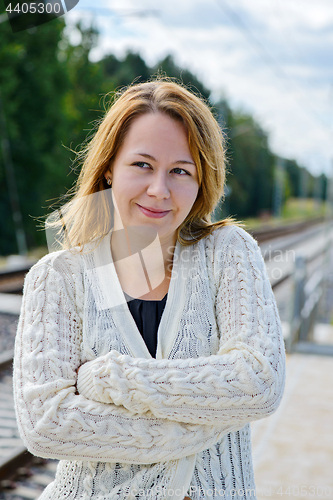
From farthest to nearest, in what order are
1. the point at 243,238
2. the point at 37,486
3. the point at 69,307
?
the point at 37,486
the point at 243,238
the point at 69,307

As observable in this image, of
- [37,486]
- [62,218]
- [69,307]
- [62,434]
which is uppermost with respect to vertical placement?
[62,218]

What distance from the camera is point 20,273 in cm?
847

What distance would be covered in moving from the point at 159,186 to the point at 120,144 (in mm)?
180

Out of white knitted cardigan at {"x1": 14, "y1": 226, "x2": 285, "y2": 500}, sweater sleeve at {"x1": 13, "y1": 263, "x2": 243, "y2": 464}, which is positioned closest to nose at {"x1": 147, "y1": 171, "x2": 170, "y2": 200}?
white knitted cardigan at {"x1": 14, "y1": 226, "x2": 285, "y2": 500}

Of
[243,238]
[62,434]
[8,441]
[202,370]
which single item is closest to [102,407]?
[62,434]

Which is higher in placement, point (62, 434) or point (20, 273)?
point (62, 434)

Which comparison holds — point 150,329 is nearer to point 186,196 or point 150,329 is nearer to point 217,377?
point 217,377

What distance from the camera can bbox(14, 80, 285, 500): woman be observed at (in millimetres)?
1237

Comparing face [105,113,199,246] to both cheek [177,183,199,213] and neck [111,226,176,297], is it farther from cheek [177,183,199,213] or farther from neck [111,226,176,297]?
neck [111,226,176,297]

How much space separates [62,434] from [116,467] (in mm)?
180

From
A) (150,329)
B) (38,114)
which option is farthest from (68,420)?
(38,114)

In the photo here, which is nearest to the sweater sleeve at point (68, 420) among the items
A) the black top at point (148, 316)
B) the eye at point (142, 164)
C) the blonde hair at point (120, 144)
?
the black top at point (148, 316)

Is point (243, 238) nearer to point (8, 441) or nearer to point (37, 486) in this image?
point (37, 486)

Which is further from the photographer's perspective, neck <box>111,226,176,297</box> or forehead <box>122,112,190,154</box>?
neck <box>111,226,176,297</box>
